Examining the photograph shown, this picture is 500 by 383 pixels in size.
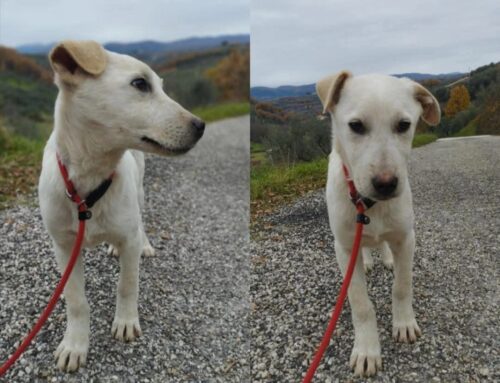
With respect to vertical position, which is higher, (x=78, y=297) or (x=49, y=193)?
(x=49, y=193)

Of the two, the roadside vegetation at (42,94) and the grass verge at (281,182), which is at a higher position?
the grass verge at (281,182)

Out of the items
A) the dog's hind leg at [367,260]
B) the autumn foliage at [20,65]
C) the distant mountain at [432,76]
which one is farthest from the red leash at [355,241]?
the autumn foliage at [20,65]

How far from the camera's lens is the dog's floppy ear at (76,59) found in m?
2.84

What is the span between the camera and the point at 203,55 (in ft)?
55.5

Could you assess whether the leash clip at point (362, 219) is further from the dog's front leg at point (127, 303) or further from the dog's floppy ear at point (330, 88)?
the dog's front leg at point (127, 303)

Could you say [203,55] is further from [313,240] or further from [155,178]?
[313,240]

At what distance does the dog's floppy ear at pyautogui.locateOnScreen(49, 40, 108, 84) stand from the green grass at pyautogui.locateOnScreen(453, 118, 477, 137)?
76.5 inches

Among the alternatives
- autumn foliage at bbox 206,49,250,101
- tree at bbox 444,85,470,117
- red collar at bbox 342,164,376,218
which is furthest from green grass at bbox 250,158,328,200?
autumn foliage at bbox 206,49,250,101

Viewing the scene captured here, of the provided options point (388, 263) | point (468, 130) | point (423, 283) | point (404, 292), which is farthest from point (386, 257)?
point (468, 130)

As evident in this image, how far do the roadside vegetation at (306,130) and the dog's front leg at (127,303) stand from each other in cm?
87

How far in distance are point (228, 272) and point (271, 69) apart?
222cm

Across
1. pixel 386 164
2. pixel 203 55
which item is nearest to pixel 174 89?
pixel 203 55

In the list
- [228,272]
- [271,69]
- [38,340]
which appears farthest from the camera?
[228,272]

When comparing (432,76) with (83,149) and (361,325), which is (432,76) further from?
(83,149)
